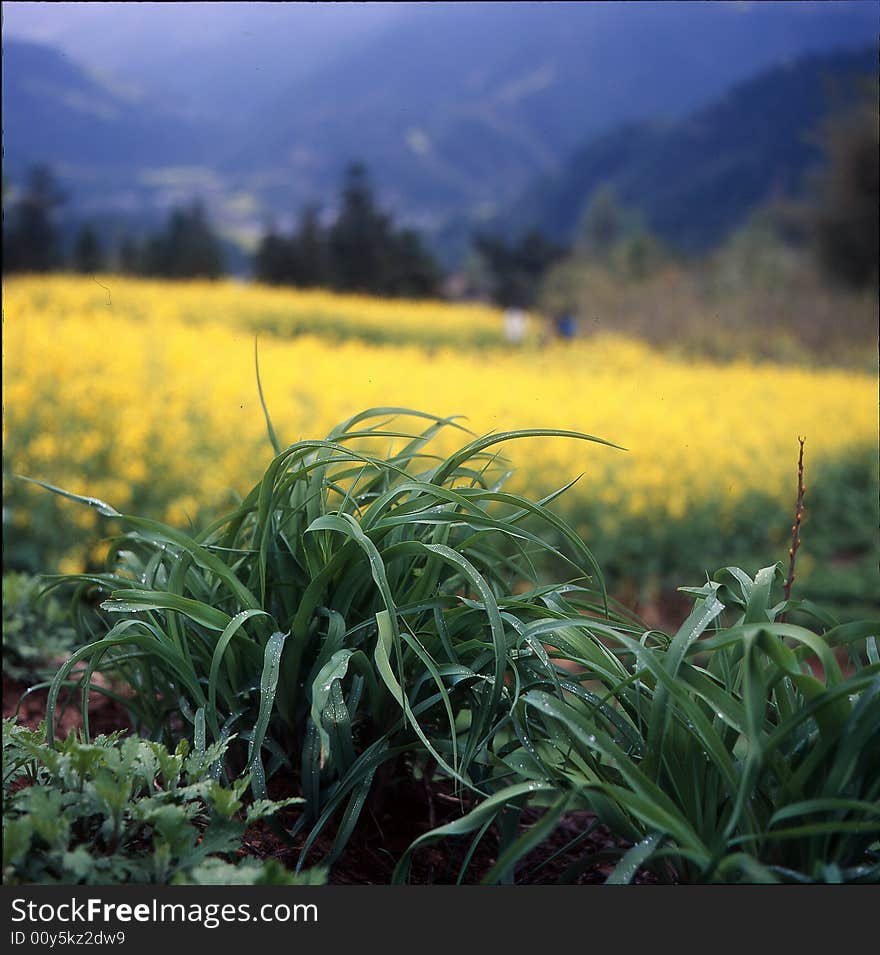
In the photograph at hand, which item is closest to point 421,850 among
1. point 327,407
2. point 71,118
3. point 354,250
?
point 327,407

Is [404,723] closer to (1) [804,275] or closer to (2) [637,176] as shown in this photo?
(1) [804,275]

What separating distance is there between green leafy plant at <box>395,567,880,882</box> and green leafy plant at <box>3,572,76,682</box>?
4.06 ft

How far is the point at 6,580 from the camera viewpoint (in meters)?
2.25

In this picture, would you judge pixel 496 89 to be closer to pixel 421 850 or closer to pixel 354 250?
pixel 354 250

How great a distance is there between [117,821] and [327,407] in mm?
2785

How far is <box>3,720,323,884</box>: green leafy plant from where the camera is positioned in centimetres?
90

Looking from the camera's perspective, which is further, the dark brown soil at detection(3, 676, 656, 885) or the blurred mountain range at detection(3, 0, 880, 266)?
the blurred mountain range at detection(3, 0, 880, 266)

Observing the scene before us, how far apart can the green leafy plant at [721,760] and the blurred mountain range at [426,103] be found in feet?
4.22

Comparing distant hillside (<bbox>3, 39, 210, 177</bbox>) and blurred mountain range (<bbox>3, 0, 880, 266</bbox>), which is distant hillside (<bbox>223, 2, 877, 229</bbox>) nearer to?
blurred mountain range (<bbox>3, 0, 880, 266</bbox>)

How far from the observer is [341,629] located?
1213 mm

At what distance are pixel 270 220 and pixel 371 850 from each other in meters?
11.0

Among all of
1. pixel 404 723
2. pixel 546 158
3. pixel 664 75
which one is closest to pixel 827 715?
pixel 404 723

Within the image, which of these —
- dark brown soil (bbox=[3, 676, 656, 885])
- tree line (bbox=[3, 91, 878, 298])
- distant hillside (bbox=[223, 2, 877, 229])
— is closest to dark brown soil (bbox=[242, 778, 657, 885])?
dark brown soil (bbox=[3, 676, 656, 885])

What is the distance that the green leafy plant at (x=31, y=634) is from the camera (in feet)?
6.42
